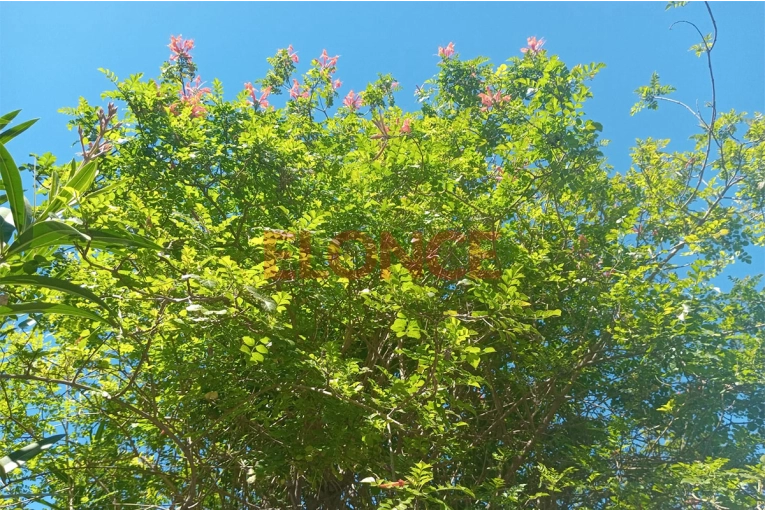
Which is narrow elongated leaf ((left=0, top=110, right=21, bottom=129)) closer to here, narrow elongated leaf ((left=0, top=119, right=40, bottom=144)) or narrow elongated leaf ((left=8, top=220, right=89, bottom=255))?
narrow elongated leaf ((left=0, top=119, right=40, bottom=144))

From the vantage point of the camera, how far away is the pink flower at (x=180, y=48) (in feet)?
16.0

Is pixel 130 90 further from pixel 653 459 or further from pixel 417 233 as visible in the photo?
pixel 653 459

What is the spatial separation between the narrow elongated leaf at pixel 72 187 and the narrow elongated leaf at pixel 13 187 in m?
0.10

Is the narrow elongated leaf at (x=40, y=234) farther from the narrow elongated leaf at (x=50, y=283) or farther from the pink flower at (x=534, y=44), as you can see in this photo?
the pink flower at (x=534, y=44)

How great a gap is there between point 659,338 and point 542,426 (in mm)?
810

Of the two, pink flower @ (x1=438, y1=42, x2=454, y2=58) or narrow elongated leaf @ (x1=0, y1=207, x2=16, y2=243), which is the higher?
pink flower @ (x1=438, y1=42, x2=454, y2=58)

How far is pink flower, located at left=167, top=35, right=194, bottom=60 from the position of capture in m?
4.86

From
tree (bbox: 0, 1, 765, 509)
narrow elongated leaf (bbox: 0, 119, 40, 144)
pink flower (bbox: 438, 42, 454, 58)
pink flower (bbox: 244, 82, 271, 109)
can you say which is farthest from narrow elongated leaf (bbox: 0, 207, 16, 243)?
pink flower (bbox: 438, 42, 454, 58)

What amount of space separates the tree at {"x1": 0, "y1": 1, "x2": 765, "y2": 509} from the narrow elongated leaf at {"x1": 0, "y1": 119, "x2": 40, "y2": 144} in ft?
1.70

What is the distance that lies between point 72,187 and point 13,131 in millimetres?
283

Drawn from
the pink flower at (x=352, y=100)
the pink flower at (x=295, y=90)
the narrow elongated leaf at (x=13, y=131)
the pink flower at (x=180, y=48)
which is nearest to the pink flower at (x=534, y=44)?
the pink flower at (x=352, y=100)

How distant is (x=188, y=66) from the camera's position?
4875mm

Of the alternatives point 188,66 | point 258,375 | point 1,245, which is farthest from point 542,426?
point 188,66

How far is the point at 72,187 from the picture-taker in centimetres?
171
